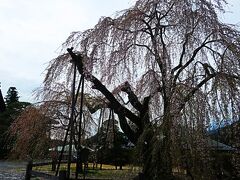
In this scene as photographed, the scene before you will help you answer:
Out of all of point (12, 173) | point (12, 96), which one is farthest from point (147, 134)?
point (12, 96)

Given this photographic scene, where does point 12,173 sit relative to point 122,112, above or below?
below

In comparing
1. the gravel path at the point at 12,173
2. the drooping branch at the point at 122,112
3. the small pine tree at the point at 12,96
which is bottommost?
the gravel path at the point at 12,173

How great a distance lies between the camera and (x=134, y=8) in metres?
7.15

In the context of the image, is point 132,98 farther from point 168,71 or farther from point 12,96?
point 12,96

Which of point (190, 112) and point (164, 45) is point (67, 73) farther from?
point (190, 112)

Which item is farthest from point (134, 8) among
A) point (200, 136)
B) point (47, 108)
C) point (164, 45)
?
point (47, 108)

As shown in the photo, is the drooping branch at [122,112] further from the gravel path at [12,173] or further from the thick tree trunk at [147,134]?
the gravel path at [12,173]

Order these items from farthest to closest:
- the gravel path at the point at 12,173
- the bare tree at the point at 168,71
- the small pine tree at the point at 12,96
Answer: the small pine tree at the point at 12,96
the gravel path at the point at 12,173
the bare tree at the point at 168,71

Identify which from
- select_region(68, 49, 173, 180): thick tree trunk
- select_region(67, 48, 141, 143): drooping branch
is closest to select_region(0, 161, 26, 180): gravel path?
select_region(67, 48, 141, 143): drooping branch

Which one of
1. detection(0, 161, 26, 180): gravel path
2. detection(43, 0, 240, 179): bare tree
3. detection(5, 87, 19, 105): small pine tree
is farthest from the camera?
detection(5, 87, 19, 105): small pine tree

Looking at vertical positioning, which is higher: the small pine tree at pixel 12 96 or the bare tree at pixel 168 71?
the small pine tree at pixel 12 96

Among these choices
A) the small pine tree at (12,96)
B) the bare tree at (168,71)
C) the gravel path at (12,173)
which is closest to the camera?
the bare tree at (168,71)

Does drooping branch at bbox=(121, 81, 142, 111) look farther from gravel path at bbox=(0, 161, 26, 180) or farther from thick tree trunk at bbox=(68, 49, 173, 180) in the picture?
gravel path at bbox=(0, 161, 26, 180)

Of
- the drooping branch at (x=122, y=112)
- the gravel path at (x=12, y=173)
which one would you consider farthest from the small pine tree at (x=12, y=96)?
the drooping branch at (x=122, y=112)
